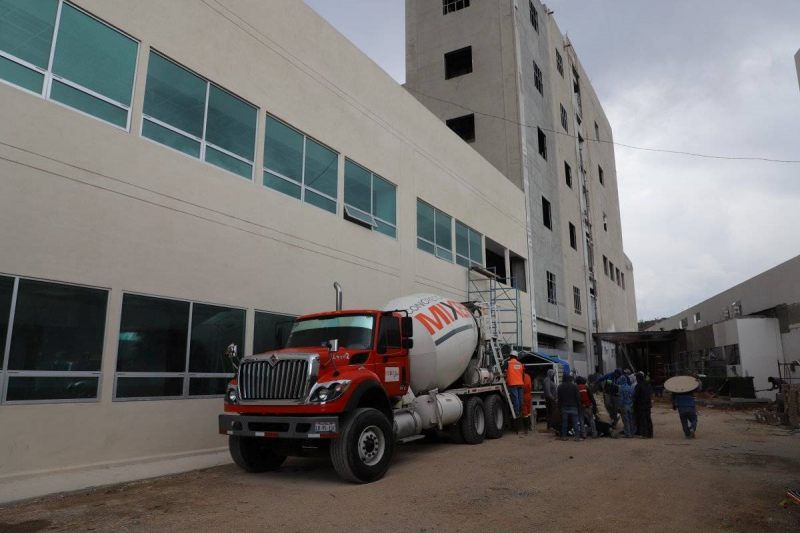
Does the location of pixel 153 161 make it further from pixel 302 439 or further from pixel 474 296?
pixel 474 296

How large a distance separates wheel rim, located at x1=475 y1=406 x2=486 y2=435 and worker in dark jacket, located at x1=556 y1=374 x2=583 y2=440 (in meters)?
1.95

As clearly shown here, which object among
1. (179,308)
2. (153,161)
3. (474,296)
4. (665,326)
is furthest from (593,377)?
(665,326)

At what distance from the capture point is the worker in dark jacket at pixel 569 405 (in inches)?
512

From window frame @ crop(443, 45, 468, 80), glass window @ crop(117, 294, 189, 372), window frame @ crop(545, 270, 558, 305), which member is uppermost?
window frame @ crop(443, 45, 468, 80)

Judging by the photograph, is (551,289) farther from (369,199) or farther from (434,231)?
(369,199)

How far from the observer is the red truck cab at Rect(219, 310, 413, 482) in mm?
7852

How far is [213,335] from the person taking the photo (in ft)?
35.7

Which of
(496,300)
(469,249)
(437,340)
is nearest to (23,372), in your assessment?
(437,340)

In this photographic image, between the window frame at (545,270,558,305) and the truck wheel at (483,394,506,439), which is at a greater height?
the window frame at (545,270,558,305)

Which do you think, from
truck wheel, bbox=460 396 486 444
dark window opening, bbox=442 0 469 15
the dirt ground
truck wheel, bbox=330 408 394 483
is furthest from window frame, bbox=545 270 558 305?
truck wheel, bbox=330 408 394 483

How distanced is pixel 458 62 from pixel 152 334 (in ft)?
86.0

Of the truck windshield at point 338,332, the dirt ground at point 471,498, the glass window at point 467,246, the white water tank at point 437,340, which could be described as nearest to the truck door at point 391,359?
the truck windshield at point 338,332

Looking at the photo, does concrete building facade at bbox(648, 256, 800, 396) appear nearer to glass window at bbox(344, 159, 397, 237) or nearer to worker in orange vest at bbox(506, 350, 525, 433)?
worker in orange vest at bbox(506, 350, 525, 433)

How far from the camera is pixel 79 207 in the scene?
8750 millimetres
